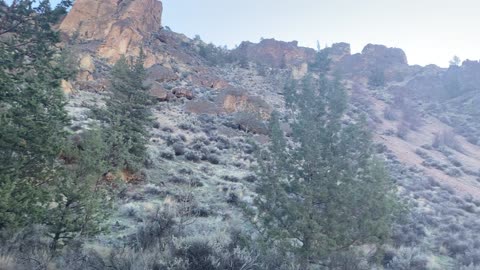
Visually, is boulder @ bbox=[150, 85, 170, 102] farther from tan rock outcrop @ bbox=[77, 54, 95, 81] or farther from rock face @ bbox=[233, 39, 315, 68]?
rock face @ bbox=[233, 39, 315, 68]

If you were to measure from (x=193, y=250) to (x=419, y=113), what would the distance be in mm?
55967

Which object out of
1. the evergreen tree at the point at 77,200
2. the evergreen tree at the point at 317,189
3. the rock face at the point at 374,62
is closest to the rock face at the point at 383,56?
the rock face at the point at 374,62

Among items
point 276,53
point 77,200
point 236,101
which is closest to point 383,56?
point 276,53

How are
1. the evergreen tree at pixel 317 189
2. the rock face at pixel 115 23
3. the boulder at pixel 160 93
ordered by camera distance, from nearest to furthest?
1. the evergreen tree at pixel 317 189
2. the boulder at pixel 160 93
3. the rock face at pixel 115 23

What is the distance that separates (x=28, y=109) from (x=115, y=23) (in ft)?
181

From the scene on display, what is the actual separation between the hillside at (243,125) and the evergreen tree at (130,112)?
1.11m

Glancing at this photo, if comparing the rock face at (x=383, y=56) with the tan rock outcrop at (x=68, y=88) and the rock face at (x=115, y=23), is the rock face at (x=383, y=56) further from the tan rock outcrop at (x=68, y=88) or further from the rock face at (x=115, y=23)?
the tan rock outcrop at (x=68, y=88)

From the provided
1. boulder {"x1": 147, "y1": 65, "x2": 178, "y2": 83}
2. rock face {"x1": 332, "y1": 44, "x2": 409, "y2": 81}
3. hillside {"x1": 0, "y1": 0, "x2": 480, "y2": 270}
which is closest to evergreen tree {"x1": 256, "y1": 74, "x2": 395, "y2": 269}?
hillside {"x1": 0, "y1": 0, "x2": 480, "y2": 270}

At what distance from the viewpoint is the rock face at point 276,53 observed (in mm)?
77188

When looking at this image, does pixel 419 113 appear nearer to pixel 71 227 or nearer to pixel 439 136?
pixel 439 136

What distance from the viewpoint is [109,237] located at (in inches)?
384

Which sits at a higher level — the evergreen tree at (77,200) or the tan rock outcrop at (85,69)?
the tan rock outcrop at (85,69)

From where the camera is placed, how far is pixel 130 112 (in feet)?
55.9

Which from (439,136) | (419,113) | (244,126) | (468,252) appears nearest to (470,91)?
(419,113)
